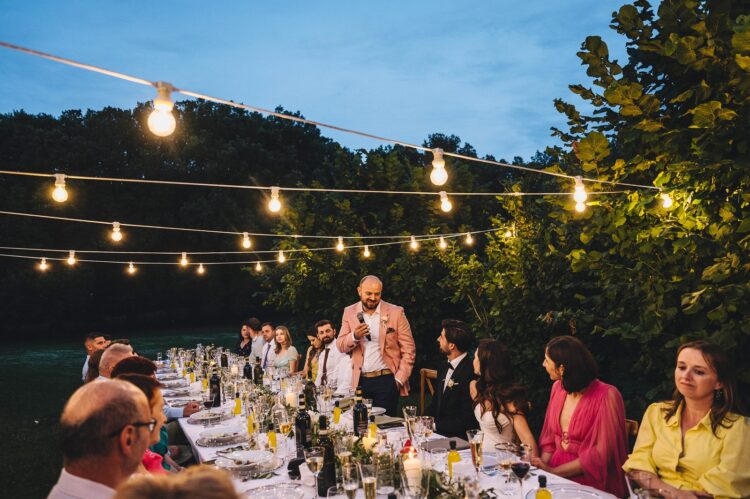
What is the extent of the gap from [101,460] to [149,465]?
1.13m

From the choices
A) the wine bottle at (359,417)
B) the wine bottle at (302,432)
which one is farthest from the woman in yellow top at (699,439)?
the wine bottle at (302,432)

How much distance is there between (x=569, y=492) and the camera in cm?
221

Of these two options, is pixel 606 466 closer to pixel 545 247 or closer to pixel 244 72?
pixel 545 247

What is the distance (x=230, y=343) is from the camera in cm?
1766

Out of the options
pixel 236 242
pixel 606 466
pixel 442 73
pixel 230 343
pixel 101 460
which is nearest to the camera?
pixel 101 460

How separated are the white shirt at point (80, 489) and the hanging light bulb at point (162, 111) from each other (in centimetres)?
122

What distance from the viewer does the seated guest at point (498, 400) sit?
319 centimetres

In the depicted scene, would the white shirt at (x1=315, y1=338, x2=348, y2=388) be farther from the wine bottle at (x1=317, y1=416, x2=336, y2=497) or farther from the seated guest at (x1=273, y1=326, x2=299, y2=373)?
the wine bottle at (x1=317, y1=416, x2=336, y2=497)

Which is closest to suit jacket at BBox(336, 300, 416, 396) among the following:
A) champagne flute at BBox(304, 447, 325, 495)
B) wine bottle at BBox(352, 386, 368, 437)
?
wine bottle at BBox(352, 386, 368, 437)

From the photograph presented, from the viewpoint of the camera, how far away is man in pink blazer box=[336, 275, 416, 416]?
4934mm

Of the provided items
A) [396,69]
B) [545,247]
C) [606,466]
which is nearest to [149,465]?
[606,466]

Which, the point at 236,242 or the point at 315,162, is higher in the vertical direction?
the point at 315,162

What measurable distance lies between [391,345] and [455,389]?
1277 mm

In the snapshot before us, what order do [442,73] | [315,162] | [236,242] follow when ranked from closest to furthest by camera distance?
1. [236,242]
2. [315,162]
3. [442,73]
